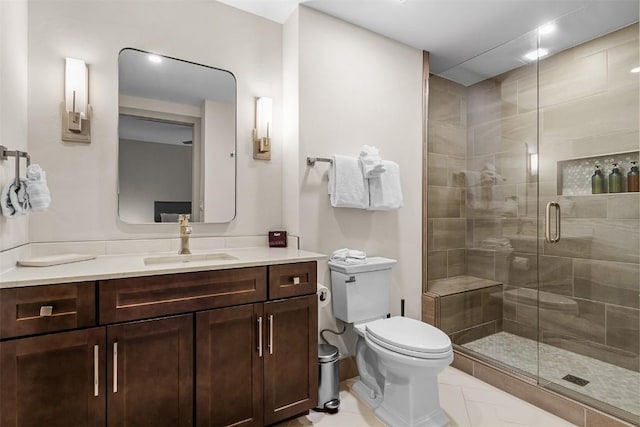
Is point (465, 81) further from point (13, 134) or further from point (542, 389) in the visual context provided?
point (13, 134)

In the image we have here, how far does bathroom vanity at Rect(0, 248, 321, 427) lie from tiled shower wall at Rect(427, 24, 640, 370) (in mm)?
1661

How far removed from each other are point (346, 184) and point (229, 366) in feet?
4.18

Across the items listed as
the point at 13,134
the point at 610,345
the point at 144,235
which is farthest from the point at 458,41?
the point at 13,134

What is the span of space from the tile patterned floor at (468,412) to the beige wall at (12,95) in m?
1.57

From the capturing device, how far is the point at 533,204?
2.62 m

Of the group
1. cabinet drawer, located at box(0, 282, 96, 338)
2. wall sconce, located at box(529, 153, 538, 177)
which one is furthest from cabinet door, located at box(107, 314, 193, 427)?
wall sconce, located at box(529, 153, 538, 177)

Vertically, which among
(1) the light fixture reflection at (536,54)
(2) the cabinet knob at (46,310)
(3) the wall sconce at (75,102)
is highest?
(1) the light fixture reflection at (536,54)

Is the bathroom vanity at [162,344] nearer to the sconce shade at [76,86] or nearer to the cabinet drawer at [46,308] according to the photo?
the cabinet drawer at [46,308]

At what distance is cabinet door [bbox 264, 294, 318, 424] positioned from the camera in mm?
1604

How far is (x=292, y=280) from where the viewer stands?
1.69 metres

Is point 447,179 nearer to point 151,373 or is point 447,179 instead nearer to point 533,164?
point 533,164

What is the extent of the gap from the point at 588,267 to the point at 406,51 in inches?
84.2

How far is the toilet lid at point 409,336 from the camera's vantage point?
1664 mm

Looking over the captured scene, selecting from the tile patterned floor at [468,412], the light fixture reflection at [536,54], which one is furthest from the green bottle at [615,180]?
the tile patterned floor at [468,412]
